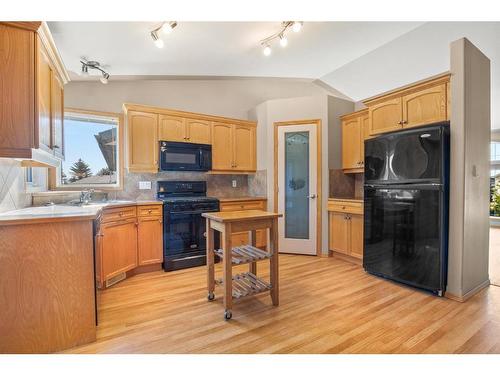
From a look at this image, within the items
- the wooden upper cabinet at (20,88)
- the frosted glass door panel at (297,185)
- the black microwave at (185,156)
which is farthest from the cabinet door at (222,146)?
the wooden upper cabinet at (20,88)

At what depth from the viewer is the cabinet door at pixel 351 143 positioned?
372 cm

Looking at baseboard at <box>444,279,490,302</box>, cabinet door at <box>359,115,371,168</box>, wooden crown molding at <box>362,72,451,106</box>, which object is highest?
wooden crown molding at <box>362,72,451,106</box>

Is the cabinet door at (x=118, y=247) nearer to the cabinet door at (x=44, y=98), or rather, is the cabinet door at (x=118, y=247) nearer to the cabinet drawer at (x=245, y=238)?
the cabinet door at (x=44, y=98)

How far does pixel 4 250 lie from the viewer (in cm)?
158

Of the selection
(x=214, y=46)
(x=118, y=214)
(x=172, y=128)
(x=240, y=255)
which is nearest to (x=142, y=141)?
(x=172, y=128)

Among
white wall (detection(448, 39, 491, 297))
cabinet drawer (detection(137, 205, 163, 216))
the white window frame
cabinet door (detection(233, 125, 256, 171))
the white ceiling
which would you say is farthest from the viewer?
cabinet door (detection(233, 125, 256, 171))

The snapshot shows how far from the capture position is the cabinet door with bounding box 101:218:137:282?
2729mm

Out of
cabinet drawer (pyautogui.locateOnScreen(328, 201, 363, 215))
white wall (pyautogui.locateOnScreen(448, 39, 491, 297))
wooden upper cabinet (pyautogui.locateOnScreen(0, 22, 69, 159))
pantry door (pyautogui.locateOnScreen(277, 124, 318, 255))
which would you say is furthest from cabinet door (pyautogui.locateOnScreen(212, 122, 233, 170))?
white wall (pyautogui.locateOnScreen(448, 39, 491, 297))

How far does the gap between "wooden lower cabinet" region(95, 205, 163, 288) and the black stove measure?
0.10m

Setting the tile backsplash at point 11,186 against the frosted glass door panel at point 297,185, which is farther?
the frosted glass door panel at point 297,185

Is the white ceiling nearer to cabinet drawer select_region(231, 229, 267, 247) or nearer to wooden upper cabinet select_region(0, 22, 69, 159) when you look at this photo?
wooden upper cabinet select_region(0, 22, 69, 159)

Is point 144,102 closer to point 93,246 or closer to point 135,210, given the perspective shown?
point 135,210

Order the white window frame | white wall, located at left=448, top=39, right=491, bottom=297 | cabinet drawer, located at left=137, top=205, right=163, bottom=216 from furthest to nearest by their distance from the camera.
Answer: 1. the white window frame
2. cabinet drawer, located at left=137, top=205, right=163, bottom=216
3. white wall, located at left=448, top=39, right=491, bottom=297

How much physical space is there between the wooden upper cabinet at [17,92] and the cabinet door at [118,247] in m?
1.27
